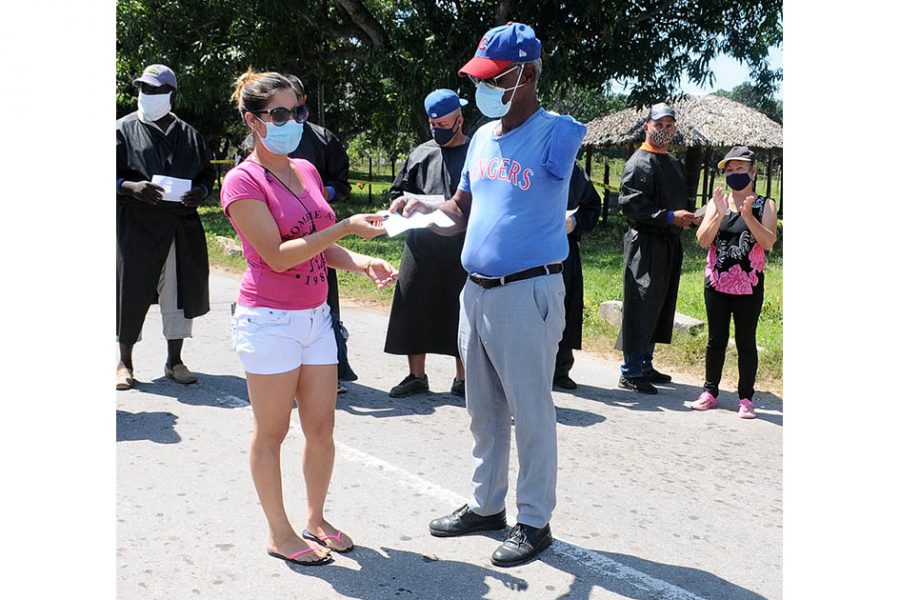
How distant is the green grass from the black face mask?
9.53 feet

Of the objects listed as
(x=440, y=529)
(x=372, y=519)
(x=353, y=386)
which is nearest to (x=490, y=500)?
(x=440, y=529)

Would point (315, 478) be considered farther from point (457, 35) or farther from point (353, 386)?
point (457, 35)

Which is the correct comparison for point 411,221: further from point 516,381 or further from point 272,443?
point 272,443

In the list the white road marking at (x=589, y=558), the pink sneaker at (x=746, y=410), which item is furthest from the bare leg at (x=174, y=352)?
the pink sneaker at (x=746, y=410)

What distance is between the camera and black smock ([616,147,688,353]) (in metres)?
6.77

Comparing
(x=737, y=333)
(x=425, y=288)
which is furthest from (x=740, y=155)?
(x=425, y=288)

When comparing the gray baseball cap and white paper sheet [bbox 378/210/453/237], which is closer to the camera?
white paper sheet [bbox 378/210/453/237]

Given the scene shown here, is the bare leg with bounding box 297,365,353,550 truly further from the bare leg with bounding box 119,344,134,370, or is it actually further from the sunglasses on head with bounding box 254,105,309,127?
the bare leg with bounding box 119,344,134,370

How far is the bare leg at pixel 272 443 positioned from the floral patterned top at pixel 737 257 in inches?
139

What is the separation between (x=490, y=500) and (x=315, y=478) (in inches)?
32.3

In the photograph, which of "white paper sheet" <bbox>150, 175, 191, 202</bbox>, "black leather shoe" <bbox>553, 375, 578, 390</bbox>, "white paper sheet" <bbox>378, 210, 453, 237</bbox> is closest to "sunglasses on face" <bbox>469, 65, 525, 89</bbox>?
"white paper sheet" <bbox>378, 210, 453, 237</bbox>

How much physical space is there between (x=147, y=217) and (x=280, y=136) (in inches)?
130

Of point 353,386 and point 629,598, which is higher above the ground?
point 353,386

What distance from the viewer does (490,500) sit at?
4.22 metres
